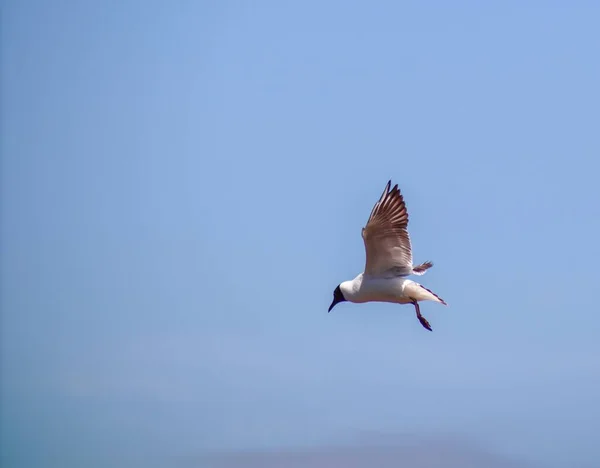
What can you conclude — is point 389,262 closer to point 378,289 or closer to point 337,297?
point 378,289

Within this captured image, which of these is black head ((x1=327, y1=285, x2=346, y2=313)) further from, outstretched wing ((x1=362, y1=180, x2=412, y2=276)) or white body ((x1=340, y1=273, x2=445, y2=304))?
outstretched wing ((x1=362, y1=180, x2=412, y2=276))

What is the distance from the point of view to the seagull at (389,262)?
31969 millimetres

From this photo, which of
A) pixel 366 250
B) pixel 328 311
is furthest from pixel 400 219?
pixel 328 311

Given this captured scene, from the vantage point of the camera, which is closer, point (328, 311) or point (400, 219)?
point (400, 219)

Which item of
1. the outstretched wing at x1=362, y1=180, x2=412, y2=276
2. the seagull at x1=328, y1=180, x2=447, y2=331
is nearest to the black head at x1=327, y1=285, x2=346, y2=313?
the seagull at x1=328, y1=180, x2=447, y2=331

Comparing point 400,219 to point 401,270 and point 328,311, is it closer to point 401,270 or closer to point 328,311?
point 401,270

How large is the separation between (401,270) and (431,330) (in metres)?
1.18

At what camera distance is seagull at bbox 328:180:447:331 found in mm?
31969

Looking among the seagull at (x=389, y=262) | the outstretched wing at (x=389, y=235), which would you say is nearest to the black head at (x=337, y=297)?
the seagull at (x=389, y=262)

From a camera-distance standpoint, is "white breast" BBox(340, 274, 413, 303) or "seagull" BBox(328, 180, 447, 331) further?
"white breast" BBox(340, 274, 413, 303)

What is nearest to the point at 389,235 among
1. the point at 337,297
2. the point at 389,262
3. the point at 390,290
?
the point at 389,262

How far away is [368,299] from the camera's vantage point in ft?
109

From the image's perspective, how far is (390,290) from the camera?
107 feet

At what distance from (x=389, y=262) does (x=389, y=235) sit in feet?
1.97
